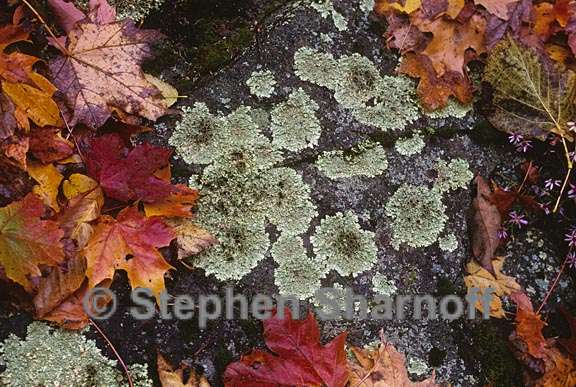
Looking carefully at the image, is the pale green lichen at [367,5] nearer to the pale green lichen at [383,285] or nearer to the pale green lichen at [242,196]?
the pale green lichen at [242,196]

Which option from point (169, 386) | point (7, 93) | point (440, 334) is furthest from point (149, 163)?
point (440, 334)

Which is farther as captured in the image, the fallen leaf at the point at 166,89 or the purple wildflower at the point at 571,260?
the purple wildflower at the point at 571,260

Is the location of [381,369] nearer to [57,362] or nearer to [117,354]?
[117,354]

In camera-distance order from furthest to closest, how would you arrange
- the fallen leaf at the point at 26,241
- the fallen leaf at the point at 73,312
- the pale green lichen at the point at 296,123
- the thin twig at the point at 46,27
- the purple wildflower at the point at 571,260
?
the purple wildflower at the point at 571,260, the pale green lichen at the point at 296,123, the thin twig at the point at 46,27, the fallen leaf at the point at 73,312, the fallen leaf at the point at 26,241

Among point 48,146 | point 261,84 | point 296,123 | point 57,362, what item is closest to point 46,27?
point 48,146

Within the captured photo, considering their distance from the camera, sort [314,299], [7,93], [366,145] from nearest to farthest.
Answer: [7,93] < [314,299] < [366,145]

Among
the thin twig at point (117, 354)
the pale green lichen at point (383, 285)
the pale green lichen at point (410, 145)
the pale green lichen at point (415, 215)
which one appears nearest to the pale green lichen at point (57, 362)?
the thin twig at point (117, 354)

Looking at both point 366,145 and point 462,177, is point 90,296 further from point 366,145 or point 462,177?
point 462,177
